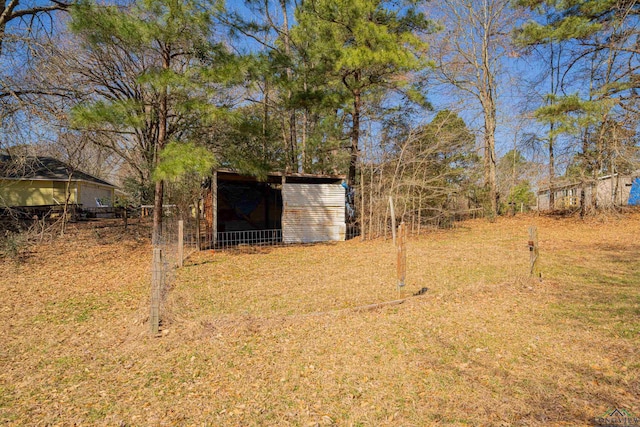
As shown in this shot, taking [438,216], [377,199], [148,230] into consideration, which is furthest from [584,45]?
[148,230]

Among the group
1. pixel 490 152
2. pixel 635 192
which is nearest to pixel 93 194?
pixel 490 152

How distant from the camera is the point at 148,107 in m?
9.03

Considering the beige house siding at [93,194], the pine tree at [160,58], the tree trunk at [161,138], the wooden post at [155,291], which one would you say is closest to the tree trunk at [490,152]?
the pine tree at [160,58]

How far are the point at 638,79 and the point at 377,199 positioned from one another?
987cm

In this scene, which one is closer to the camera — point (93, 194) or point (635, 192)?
point (635, 192)

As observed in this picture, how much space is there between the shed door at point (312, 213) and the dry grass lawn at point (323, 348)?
4.84 metres

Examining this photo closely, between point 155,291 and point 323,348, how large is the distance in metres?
2.06

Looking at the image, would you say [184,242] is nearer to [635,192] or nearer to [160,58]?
[160,58]

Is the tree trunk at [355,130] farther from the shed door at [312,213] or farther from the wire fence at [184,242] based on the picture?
the wire fence at [184,242]

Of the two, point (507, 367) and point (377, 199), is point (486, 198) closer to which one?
point (377, 199)

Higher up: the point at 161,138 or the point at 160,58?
the point at 160,58

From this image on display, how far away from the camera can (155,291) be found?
408 centimetres

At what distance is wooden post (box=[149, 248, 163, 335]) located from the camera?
13.2 feet

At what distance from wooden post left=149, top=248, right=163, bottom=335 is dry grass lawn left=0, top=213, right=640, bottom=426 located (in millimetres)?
187
